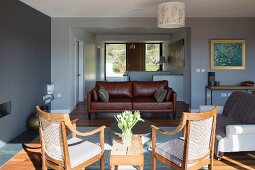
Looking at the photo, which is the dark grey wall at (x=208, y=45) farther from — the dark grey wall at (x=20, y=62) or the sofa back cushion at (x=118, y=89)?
the dark grey wall at (x=20, y=62)

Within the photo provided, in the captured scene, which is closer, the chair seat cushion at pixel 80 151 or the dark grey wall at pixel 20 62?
the chair seat cushion at pixel 80 151

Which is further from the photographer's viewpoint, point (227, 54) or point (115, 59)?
point (115, 59)

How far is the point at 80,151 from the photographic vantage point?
109 inches

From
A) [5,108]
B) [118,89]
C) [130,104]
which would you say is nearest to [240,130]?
[130,104]

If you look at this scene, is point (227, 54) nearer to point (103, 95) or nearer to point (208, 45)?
point (208, 45)

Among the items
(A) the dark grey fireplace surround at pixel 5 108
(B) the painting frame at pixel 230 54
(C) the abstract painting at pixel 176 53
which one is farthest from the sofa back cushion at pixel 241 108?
(C) the abstract painting at pixel 176 53

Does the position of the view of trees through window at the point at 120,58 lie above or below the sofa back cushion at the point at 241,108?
above

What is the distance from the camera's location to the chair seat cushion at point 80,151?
2630mm

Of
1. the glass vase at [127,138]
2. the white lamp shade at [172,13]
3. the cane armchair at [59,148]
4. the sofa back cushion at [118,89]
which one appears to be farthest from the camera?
the sofa back cushion at [118,89]

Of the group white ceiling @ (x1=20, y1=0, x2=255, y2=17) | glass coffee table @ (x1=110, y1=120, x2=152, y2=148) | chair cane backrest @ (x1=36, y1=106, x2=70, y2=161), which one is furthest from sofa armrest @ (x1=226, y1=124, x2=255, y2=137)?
white ceiling @ (x1=20, y1=0, x2=255, y2=17)

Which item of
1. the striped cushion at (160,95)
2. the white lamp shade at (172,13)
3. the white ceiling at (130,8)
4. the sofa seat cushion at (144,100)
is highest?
the white ceiling at (130,8)

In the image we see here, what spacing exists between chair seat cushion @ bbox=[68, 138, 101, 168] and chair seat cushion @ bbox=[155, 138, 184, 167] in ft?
2.20

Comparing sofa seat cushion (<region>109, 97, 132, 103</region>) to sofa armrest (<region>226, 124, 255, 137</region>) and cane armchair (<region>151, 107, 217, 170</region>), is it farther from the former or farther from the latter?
cane armchair (<region>151, 107, 217, 170</region>)

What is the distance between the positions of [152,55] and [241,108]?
9878 mm
